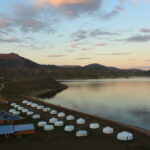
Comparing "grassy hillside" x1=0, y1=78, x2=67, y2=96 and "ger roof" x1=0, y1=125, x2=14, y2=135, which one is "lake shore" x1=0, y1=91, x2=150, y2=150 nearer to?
"ger roof" x1=0, y1=125, x2=14, y2=135

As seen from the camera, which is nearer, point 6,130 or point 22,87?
point 6,130

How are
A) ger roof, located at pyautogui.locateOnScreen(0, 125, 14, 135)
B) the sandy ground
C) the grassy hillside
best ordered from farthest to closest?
the grassy hillside
ger roof, located at pyautogui.locateOnScreen(0, 125, 14, 135)
the sandy ground

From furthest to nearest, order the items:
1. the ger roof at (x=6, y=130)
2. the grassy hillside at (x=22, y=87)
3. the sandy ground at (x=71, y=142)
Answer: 1. the grassy hillside at (x=22, y=87)
2. the ger roof at (x=6, y=130)
3. the sandy ground at (x=71, y=142)

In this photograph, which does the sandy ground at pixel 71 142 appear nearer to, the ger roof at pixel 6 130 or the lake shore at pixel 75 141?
the lake shore at pixel 75 141

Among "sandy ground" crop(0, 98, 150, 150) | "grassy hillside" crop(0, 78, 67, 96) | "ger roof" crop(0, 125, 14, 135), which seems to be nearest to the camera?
"sandy ground" crop(0, 98, 150, 150)

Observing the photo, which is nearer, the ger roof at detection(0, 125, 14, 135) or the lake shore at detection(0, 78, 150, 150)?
the lake shore at detection(0, 78, 150, 150)

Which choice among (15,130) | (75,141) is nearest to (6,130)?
(15,130)

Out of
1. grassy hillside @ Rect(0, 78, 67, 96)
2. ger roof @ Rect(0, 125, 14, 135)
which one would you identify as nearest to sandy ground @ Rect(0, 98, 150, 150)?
ger roof @ Rect(0, 125, 14, 135)

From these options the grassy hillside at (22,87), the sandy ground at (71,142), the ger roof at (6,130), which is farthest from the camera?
the grassy hillside at (22,87)

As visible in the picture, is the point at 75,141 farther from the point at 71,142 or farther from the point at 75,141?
the point at 71,142

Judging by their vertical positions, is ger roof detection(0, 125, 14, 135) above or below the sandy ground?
above

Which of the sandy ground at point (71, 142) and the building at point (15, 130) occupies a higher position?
A: the building at point (15, 130)

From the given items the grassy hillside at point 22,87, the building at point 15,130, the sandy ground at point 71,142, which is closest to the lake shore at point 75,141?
the sandy ground at point 71,142

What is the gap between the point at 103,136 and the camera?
3512 centimetres
